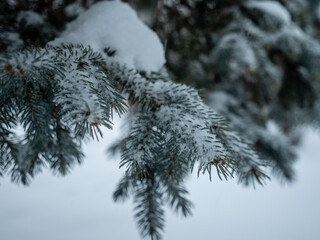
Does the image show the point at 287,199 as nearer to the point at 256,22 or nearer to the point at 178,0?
the point at 256,22

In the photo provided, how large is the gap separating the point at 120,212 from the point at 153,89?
1.84 meters

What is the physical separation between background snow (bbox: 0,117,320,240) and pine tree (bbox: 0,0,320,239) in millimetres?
842

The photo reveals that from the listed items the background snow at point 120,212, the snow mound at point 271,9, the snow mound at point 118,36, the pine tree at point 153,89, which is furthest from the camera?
the background snow at point 120,212

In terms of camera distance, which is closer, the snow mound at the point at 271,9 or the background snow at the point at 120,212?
the snow mound at the point at 271,9

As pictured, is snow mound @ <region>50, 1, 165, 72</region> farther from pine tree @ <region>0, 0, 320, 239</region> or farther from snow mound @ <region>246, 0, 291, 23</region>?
snow mound @ <region>246, 0, 291, 23</region>

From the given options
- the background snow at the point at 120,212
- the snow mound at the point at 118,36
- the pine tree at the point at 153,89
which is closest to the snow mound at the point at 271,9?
the pine tree at the point at 153,89

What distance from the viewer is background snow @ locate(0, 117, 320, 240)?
6.27 feet

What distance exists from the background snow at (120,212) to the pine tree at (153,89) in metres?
0.84

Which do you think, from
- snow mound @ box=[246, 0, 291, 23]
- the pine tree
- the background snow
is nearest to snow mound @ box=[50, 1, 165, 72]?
the pine tree

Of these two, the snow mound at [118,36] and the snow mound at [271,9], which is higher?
the snow mound at [271,9]

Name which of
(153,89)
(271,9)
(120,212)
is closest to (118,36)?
(153,89)

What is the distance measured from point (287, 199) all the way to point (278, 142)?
5.26ft

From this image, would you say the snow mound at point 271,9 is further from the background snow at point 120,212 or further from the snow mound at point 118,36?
the background snow at point 120,212

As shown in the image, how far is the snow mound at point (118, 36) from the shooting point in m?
0.85
